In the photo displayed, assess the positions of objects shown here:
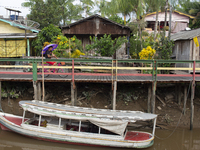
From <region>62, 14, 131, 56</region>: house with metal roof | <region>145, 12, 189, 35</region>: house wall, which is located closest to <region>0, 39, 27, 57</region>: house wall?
<region>62, 14, 131, 56</region>: house with metal roof

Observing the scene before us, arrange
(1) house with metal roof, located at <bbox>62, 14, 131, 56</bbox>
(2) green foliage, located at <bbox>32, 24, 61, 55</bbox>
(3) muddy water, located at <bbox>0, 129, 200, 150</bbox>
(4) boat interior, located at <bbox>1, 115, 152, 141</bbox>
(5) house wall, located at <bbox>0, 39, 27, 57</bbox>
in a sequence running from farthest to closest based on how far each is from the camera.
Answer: (1) house with metal roof, located at <bbox>62, 14, 131, 56</bbox>, (2) green foliage, located at <bbox>32, 24, 61, 55</bbox>, (5) house wall, located at <bbox>0, 39, 27, 57</bbox>, (3) muddy water, located at <bbox>0, 129, 200, 150</bbox>, (4) boat interior, located at <bbox>1, 115, 152, 141</bbox>

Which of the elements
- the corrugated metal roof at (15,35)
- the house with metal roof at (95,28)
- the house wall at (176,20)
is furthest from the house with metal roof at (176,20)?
the corrugated metal roof at (15,35)

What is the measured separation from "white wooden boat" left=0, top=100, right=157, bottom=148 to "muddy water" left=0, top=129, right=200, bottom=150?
1.05 feet

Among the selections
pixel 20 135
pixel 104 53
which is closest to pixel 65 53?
pixel 104 53

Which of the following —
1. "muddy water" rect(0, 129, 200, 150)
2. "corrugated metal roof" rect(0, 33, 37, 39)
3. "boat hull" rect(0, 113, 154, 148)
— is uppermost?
"corrugated metal roof" rect(0, 33, 37, 39)

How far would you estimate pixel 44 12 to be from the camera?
2522cm

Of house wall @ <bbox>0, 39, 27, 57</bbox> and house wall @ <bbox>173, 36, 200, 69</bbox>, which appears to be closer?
house wall @ <bbox>173, 36, 200, 69</bbox>

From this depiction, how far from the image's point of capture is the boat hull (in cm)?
834

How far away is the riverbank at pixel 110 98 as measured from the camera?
38.0 ft

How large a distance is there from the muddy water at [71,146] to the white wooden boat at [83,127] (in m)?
0.32

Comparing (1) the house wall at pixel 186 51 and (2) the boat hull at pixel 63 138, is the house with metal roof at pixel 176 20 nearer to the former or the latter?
(1) the house wall at pixel 186 51

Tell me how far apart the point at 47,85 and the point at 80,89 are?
6.83 ft

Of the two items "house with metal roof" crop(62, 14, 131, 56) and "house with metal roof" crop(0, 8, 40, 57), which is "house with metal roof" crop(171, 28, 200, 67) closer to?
"house with metal roof" crop(62, 14, 131, 56)

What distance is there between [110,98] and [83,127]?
3.22 metres
